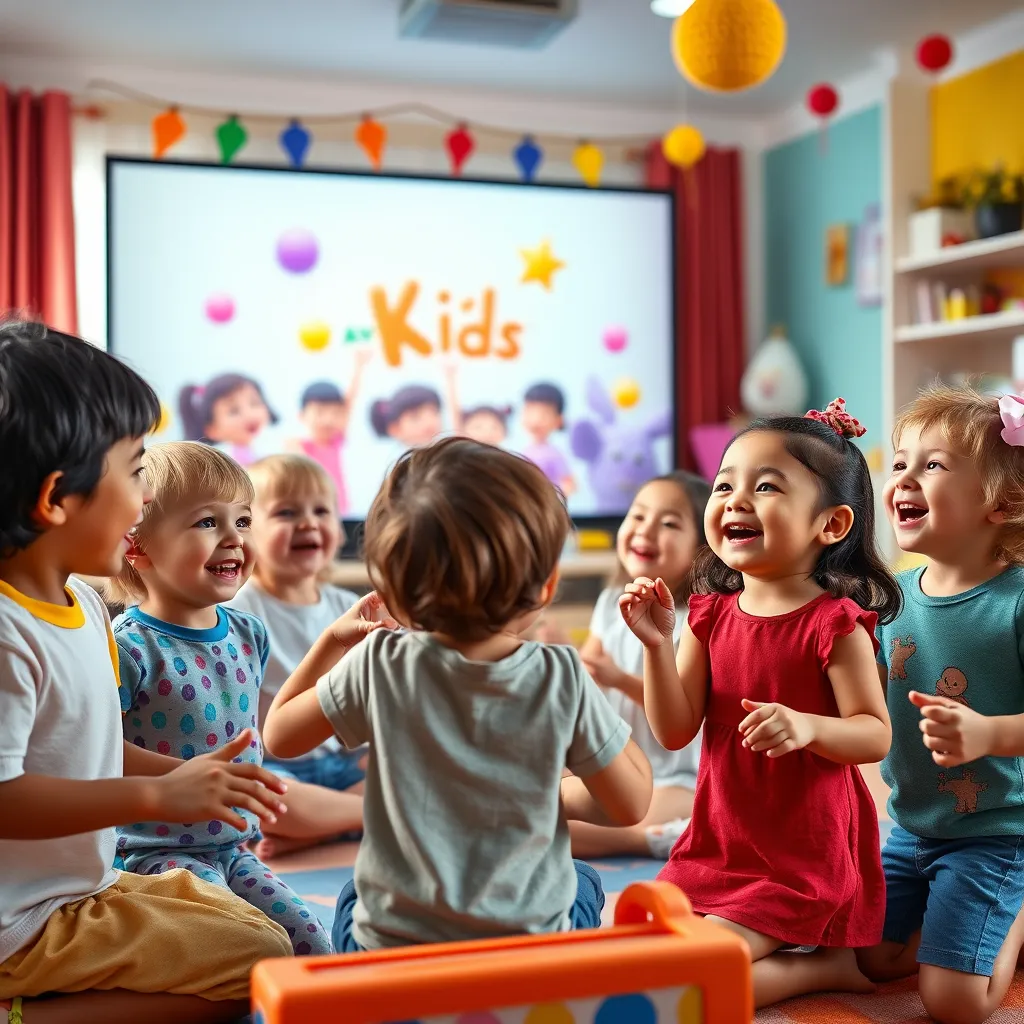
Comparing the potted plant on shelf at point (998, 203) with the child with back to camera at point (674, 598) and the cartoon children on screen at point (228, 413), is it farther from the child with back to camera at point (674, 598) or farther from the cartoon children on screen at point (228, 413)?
the cartoon children on screen at point (228, 413)

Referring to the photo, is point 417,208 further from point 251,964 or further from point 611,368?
point 251,964

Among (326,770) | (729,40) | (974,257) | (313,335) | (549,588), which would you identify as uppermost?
(729,40)

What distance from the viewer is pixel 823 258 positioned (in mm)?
5039

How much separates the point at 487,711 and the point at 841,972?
0.83 metres

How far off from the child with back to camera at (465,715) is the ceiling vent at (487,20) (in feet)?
9.87

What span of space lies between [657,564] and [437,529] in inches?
52.1

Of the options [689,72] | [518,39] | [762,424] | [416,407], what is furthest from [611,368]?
[762,424]

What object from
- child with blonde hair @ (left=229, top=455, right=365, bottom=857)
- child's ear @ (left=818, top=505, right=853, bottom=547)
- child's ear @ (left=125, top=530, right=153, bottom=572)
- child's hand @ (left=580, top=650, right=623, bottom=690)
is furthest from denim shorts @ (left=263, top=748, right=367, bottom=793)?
child's ear @ (left=818, top=505, right=853, bottom=547)

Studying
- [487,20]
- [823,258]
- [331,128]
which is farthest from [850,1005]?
[331,128]

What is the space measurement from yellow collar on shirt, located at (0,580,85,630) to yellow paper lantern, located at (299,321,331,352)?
345 cm

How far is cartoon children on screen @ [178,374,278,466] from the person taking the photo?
14.9ft

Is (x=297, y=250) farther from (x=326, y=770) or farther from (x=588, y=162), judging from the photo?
(x=326, y=770)

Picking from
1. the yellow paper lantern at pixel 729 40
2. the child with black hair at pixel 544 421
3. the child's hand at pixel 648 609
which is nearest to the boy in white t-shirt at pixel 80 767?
the child's hand at pixel 648 609

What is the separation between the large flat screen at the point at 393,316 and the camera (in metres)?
4.52
